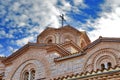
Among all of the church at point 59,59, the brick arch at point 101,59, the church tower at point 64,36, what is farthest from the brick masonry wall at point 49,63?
the church tower at point 64,36

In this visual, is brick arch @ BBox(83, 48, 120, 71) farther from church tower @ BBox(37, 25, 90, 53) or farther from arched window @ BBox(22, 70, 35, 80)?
church tower @ BBox(37, 25, 90, 53)

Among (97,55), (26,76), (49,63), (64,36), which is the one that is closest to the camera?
(97,55)

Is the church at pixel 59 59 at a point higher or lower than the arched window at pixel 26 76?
higher

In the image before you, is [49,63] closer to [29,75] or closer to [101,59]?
[29,75]

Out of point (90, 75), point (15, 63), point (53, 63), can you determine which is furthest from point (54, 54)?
point (90, 75)

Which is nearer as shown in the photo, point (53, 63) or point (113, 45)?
point (113, 45)

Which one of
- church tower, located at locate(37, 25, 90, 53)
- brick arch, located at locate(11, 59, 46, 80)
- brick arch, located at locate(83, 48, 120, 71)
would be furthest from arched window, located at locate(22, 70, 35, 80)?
church tower, located at locate(37, 25, 90, 53)

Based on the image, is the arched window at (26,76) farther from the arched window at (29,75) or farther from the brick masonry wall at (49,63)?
the brick masonry wall at (49,63)

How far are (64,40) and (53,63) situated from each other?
637 cm

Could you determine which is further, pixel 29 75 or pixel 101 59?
pixel 29 75

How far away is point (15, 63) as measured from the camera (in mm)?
24516

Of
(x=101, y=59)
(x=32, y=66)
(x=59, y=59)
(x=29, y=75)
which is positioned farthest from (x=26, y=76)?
(x=101, y=59)

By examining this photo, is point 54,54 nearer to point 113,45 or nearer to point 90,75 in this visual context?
point 113,45

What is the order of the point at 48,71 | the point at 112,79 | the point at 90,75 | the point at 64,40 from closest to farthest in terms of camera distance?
the point at 112,79 < the point at 90,75 < the point at 48,71 < the point at 64,40
